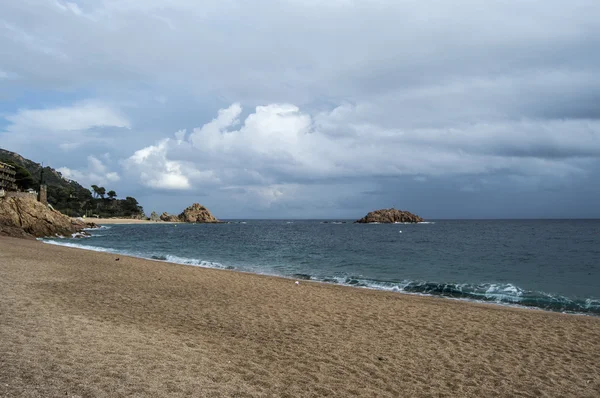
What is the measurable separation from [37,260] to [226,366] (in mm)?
18400

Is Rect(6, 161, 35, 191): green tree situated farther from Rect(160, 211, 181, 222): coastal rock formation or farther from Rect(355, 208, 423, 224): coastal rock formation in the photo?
Rect(355, 208, 423, 224): coastal rock formation

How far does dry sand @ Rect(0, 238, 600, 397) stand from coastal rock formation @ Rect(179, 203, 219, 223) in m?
177

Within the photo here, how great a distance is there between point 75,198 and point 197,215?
61630 mm

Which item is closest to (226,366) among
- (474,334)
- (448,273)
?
(474,334)

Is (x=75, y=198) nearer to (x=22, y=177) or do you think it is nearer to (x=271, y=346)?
(x=22, y=177)

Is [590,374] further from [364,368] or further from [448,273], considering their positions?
[448,273]

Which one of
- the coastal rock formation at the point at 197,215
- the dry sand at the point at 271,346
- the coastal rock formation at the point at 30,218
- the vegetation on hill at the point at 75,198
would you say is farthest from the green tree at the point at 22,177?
the coastal rock formation at the point at 197,215

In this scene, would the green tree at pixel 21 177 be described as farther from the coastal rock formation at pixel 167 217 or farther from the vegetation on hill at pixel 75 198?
the coastal rock formation at pixel 167 217

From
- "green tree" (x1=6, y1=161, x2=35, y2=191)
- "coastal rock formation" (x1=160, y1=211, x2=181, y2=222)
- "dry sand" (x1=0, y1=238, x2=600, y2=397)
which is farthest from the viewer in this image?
"coastal rock formation" (x1=160, y1=211, x2=181, y2=222)

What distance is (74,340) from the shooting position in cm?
735

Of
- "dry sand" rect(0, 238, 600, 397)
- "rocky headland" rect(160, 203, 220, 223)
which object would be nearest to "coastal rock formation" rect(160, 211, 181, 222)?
"rocky headland" rect(160, 203, 220, 223)

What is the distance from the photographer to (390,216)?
162m

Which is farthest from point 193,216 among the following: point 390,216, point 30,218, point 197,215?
point 30,218

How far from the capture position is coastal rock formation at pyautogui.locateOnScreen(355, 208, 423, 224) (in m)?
163
